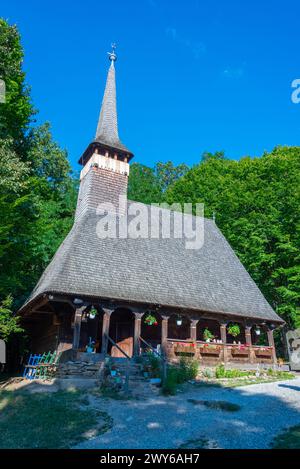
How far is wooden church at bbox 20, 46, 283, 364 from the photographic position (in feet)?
52.5

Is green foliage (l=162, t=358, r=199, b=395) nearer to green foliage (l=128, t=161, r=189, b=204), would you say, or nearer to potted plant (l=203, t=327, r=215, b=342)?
potted plant (l=203, t=327, r=215, b=342)

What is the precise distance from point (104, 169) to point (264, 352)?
12641 mm

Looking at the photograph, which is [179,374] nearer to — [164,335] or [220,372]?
[220,372]

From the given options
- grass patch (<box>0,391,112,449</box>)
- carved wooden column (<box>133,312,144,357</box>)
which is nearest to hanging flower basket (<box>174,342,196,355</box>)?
carved wooden column (<box>133,312,144,357</box>)

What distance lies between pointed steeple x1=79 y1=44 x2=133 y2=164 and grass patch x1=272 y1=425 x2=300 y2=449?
17.8 metres

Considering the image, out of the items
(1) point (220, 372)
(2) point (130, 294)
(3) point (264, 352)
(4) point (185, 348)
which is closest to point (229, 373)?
(1) point (220, 372)

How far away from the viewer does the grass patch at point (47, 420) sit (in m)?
7.40

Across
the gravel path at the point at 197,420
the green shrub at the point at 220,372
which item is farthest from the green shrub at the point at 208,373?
the gravel path at the point at 197,420

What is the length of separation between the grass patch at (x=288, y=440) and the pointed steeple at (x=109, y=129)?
17.8 m

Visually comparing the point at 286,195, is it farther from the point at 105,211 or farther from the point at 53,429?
the point at 53,429

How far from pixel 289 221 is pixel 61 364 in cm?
1778

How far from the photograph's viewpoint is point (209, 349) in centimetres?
1733

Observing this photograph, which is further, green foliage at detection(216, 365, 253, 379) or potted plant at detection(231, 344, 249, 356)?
potted plant at detection(231, 344, 249, 356)
